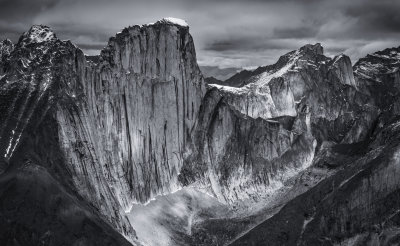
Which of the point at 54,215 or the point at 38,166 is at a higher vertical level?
the point at 38,166

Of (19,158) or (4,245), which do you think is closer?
(4,245)

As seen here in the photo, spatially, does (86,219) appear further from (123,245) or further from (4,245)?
(4,245)

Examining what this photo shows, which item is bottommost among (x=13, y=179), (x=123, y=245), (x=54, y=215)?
(x=123, y=245)

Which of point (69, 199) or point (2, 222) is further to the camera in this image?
point (69, 199)

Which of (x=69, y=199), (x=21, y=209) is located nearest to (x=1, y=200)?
(x=21, y=209)

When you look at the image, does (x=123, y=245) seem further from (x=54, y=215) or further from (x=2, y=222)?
(x=2, y=222)

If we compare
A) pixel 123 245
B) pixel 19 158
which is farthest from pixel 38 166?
pixel 123 245

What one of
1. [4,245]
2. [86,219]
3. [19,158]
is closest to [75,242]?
[86,219]

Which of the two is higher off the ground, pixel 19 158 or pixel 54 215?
pixel 19 158
